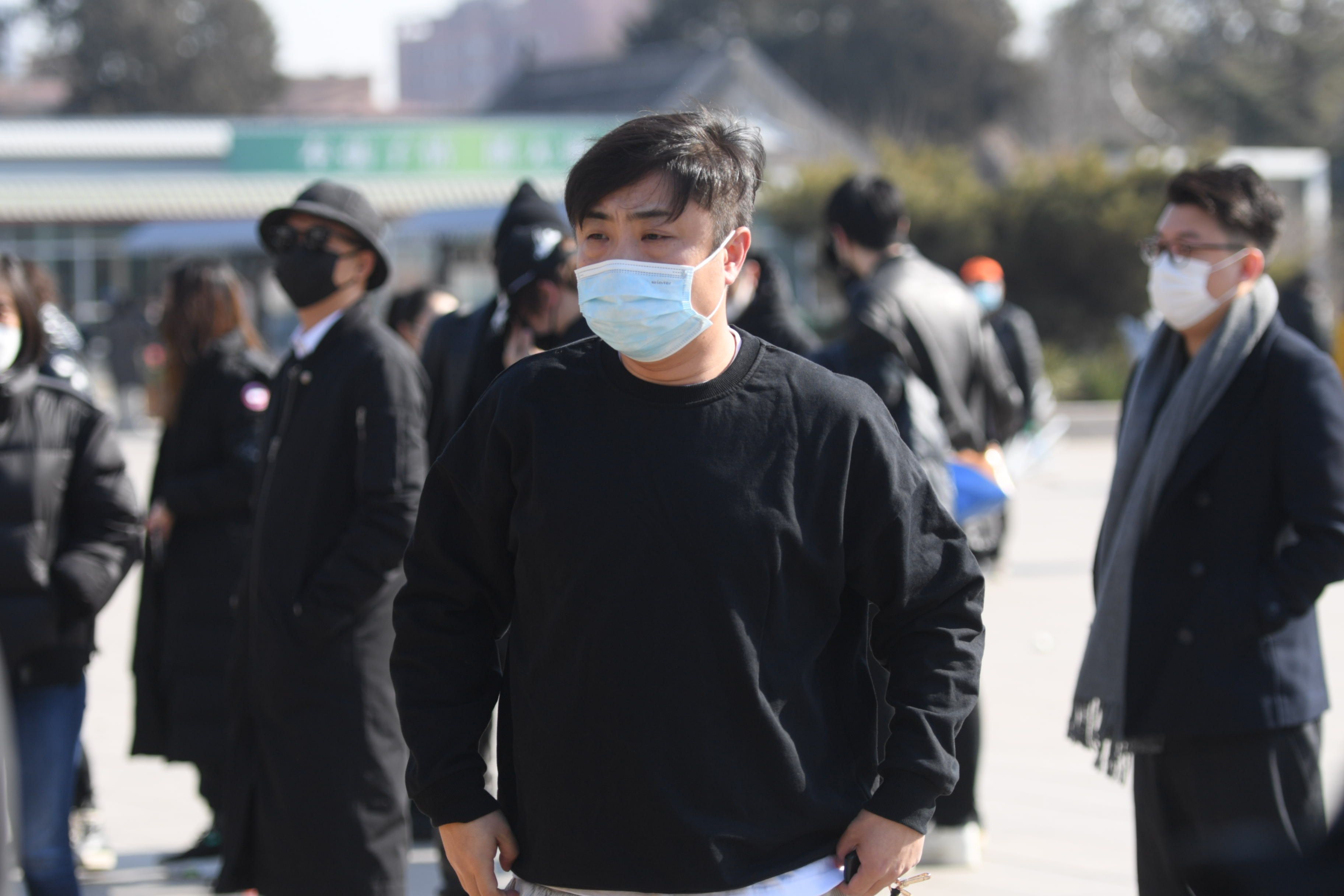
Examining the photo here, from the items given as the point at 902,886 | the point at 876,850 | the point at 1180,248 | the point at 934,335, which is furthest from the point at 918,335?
the point at 876,850

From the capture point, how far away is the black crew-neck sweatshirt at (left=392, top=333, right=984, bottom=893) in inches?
90.6

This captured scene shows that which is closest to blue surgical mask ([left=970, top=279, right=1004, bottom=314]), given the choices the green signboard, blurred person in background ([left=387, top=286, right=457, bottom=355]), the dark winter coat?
blurred person in background ([left=387, top=286, right=457, bottom=355])

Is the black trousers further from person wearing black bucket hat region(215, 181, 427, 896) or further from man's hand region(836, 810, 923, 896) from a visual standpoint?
person wearing black bucket hat region(215, 181, 427, 896)

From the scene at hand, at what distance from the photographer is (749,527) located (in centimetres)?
231

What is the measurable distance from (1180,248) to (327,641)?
2.33 m

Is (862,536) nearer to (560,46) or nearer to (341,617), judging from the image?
(341,617)

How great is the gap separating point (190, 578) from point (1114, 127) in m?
58.5

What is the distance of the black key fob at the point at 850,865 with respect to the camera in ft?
7.89

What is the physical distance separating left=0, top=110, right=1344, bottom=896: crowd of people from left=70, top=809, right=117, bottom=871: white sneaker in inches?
3.2

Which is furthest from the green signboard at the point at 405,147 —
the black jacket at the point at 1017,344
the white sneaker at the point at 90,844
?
the white sneaker at the point at 90,844

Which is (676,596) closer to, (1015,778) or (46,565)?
(46,565)

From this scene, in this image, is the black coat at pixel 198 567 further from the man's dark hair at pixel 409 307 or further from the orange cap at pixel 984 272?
the orange cap at pixel 984 272

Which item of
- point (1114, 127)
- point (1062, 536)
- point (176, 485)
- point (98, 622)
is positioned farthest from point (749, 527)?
point (1114, 127)

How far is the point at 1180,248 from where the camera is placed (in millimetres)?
3854
